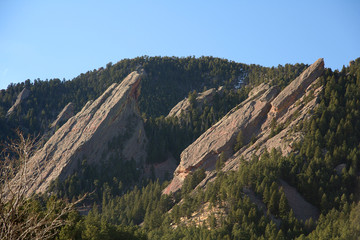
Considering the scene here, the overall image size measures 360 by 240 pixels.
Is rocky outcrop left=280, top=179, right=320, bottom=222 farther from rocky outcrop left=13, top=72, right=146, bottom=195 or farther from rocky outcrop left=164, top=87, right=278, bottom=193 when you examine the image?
rocky outcrop left=13, top=72, right=146, bottom=195

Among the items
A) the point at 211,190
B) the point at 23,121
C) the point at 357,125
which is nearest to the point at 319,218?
the point at 211,190

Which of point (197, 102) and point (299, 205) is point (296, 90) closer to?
point (299, 205)

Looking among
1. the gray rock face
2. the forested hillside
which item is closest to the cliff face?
the gray rock face

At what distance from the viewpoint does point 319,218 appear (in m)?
82.9

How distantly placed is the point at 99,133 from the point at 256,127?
5490cm

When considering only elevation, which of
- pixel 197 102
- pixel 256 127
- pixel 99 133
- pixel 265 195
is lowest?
pixel 265 195

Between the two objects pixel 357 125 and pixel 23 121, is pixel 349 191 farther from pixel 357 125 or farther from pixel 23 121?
pixel 23 121

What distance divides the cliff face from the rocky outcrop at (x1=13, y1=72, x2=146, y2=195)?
33.0 meters

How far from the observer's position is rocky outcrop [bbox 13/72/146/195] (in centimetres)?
13862

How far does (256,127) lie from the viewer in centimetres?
12150

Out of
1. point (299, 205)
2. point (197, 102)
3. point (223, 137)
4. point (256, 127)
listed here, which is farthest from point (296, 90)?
point (197, 102)

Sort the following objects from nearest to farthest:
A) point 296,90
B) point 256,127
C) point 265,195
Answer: point 265,195 → point 296,90 → point 256,127

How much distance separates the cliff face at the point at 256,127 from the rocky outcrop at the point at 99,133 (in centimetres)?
3295

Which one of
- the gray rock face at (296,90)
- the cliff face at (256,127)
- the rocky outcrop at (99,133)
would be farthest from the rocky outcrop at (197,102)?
the gray rock face at (296,90)
